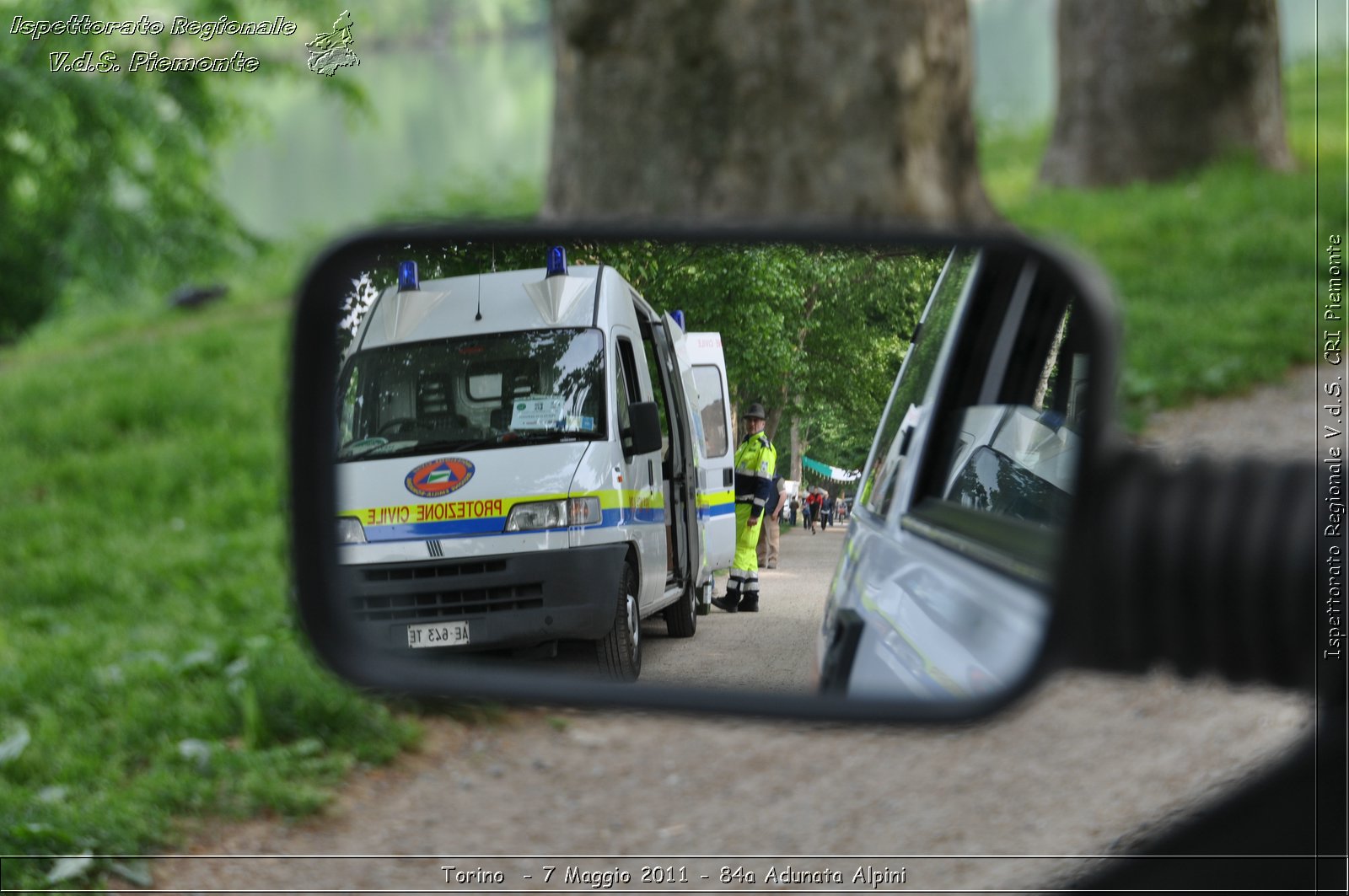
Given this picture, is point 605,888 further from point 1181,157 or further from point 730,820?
point 1181,157

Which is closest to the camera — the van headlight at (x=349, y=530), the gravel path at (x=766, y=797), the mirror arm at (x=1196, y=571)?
the mirror arm at (x=1196, y=571)

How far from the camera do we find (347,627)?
1.43m

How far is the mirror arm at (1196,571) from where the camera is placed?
1.04 meters

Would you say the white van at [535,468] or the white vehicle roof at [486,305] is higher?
the white vehicle roof at [486,305]

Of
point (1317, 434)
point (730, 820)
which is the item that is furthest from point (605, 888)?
point (1317, 434)

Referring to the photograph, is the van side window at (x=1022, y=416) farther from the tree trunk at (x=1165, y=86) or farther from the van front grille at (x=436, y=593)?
Result: the tree trunk at (x=1165, y=86)

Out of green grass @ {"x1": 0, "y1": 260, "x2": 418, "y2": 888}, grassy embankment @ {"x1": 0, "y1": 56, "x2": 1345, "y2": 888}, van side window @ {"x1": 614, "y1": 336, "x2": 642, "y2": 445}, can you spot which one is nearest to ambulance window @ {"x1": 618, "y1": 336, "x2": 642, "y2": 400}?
van side window @ {"x1": 614, "y1": 336, "x2": 642, "y2": 445}

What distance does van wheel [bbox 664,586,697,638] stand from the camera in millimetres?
1271

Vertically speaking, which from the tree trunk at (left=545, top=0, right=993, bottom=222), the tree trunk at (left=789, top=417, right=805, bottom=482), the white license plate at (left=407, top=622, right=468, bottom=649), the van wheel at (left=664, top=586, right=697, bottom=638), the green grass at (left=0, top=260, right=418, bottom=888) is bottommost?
the green grass at (left=0, top=260, right=418, bottom=888)

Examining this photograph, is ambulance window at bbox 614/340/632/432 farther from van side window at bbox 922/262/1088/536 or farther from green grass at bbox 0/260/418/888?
green grass at bbox 0/260/418/888

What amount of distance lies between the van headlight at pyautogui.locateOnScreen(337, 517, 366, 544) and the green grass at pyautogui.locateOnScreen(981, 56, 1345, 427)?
16.7ft

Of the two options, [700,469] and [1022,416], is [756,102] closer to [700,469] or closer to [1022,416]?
[1022,416]

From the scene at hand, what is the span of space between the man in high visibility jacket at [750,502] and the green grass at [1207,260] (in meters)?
5.04

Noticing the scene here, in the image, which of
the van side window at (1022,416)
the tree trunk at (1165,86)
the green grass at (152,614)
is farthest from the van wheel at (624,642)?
the tree trunk at (1165,86)
